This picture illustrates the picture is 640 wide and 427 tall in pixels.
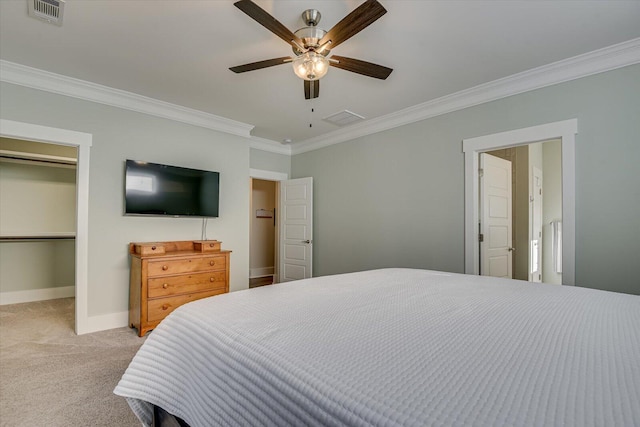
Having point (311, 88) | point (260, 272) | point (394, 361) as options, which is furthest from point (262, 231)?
point (394, 361)

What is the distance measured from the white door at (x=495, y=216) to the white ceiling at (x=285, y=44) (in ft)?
3.30

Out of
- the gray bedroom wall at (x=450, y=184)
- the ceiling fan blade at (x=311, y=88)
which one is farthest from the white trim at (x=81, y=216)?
the gray bedroom wall at (x=450, y=184)

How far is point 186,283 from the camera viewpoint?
128 inches

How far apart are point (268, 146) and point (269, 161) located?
249mm

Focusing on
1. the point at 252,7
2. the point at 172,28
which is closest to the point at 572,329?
the point at 252,7

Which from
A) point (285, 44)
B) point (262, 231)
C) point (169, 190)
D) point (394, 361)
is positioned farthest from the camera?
point (262, 231)

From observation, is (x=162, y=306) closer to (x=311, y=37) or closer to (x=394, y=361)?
(x=311, y=37)

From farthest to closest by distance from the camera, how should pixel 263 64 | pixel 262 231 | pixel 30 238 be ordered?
pixel 262 231 → pixel 30 238 → pixel 263 64

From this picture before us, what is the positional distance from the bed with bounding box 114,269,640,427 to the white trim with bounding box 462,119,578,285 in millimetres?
1367

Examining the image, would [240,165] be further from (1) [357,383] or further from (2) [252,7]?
(1) [357,383]

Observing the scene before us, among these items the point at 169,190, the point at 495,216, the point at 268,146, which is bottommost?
the point at 495,216

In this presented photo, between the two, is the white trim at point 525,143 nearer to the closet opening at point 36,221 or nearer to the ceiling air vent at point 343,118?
the ceiling air vent at point 343,118

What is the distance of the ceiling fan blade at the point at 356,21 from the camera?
1.56 meters

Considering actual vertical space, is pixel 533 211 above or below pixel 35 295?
above
